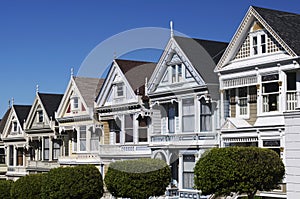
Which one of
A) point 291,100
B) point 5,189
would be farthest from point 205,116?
point 5,189

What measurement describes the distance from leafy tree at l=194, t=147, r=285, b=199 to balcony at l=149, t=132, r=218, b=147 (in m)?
6.61

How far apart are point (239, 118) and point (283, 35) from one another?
5.85 meters

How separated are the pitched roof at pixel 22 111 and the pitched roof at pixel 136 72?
773 inches

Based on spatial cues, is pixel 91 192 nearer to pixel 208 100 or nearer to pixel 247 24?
pixel 208 100

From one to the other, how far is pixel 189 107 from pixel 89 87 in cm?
1504

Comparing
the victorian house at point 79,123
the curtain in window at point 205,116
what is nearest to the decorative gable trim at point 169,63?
the curtain in window at point 205,116

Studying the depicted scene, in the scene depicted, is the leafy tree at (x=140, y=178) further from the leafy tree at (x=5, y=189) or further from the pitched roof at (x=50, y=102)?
the pitched roof at (x=50, y=102)

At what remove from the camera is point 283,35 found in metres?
33.4

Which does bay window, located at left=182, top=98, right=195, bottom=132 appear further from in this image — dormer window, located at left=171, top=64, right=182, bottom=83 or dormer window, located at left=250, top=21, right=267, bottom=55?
dormer window, located at left=250, top=21, right=267, bottom=55

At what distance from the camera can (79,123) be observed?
52.6 metres

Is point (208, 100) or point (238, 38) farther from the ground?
point (238, 38)

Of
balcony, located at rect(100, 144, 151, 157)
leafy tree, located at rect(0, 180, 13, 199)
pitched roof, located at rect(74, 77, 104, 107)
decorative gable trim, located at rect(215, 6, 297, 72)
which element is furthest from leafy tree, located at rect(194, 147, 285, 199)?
leafy tree, located at rect(0, 180, 13, 199)

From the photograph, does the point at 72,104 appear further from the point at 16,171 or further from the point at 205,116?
the point at 205,116

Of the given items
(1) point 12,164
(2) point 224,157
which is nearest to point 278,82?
(2) point 224,157
